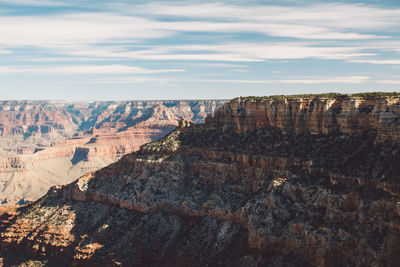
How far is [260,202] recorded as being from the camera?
72.9 meters

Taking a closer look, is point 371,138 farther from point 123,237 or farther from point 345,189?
point 123,237

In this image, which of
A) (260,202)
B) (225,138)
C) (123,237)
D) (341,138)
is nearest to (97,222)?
(123,237)

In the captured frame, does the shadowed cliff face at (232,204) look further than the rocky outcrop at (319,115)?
No

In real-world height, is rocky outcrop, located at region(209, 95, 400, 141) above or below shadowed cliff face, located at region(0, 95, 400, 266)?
above

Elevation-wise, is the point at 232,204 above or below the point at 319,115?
below

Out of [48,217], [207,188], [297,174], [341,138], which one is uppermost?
[341,138]

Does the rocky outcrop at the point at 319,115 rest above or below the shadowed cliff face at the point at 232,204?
above

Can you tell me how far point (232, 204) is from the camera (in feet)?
261

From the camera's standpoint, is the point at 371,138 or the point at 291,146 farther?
the point at 291,146

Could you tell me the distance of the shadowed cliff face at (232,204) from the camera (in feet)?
196

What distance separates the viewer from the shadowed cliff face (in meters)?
59.8

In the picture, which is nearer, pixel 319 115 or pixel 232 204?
pixel 319 115

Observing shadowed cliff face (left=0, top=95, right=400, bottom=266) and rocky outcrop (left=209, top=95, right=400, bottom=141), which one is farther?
rocky outcrop (left=209, top=95, right=400, bottom=141)

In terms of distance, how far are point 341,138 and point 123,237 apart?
43531mm
